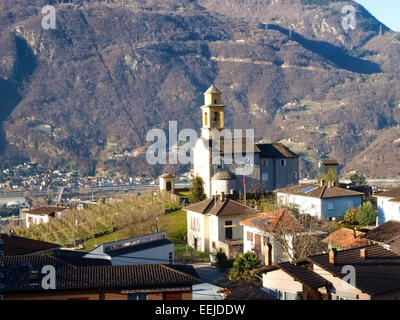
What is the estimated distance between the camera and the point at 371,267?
23.5m

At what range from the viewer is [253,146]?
58031 mm

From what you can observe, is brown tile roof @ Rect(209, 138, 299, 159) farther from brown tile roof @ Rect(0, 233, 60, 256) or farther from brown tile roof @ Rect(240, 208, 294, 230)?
brown tile roof @ Rect(0, 233, 60, 256)

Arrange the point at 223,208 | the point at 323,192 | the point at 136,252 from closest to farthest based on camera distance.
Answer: the point at 136,252 → the point at 223,208 → the point at 323,192

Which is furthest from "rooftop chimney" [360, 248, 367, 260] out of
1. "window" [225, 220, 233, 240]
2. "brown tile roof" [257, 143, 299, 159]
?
"brown tile roof" [257, 143, 299, 159]

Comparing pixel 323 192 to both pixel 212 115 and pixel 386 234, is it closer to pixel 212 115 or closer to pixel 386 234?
pixel 386 234

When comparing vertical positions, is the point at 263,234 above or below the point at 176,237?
above

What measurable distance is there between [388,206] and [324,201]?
4.06 metres

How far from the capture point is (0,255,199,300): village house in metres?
23.5

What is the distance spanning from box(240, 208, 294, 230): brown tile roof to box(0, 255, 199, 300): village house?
35.8ft

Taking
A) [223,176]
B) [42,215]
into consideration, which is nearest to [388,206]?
[223,176]

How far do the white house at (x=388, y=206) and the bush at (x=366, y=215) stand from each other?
1.56 ft

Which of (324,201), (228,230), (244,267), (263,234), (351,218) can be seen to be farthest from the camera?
(324,201)
